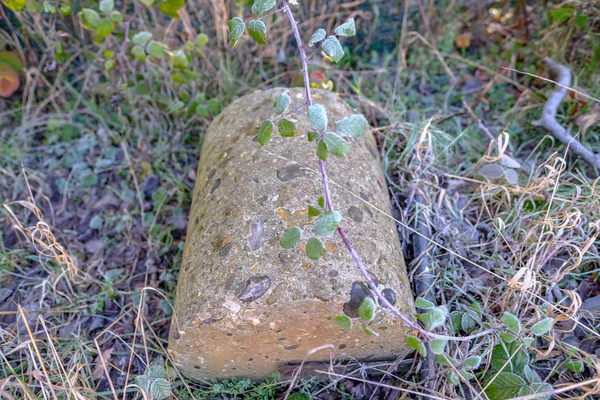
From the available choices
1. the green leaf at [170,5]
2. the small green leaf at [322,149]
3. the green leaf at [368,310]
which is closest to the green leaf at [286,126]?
the small green leaf at [322,149]

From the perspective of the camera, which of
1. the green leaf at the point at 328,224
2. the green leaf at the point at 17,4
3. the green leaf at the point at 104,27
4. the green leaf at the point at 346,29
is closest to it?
the green leaf at the point at 328,224

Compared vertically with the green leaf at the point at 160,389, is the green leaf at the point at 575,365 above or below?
above

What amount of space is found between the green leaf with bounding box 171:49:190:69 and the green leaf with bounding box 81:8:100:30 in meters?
0.34

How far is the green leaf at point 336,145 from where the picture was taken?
3.69ft

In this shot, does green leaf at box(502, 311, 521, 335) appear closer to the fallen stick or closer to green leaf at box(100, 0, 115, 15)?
the fallen stick

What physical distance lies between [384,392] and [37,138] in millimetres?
2200

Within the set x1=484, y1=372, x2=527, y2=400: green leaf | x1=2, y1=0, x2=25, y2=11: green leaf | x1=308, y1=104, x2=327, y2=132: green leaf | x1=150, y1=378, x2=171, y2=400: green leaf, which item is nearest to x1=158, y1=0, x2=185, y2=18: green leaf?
x1=2, y1=0, x2=25, y2=11: green leaf

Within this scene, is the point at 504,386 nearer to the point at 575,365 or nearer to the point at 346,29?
the point at 575,365

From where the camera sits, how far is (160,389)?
143 centimetres

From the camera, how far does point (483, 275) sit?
172cm

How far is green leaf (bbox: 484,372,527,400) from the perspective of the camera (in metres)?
1.34

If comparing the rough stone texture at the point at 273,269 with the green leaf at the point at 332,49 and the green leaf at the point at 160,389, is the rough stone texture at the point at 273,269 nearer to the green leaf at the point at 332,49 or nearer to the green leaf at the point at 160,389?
the green leaf at the point at 160,389

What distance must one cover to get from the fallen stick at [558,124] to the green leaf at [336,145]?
4.02 feet

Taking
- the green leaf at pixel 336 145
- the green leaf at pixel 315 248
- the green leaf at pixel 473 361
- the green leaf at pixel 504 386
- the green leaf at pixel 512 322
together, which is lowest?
the green leaf at pixel 504 386
